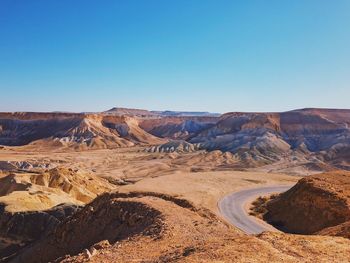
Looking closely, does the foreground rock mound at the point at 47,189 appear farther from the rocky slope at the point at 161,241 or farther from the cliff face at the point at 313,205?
the cliff face at the point at 313,205

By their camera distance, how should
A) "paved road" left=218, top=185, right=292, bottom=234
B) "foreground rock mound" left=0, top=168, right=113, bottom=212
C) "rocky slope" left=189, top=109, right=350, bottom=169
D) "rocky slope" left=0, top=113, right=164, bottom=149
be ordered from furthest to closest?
"rocky slope" left=0, top=113, right=164, bottom=149, "rocky slope" left=189, top=109, right=350, bottom=169, "foreground rock mound" left=0, top=168, right=113, bottom=212, "paved road" left=218, top=185, right=292, bottom=234

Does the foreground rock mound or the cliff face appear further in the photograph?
the foreground rock mound

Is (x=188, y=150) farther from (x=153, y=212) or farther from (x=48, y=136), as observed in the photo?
(x=153, y=212)

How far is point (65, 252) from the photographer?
3275 cm

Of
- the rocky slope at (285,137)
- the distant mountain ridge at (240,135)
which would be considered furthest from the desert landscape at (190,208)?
the distant mountain ridge at (240,135)

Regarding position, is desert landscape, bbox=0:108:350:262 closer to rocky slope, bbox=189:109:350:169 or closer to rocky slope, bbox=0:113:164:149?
rocky slope, bbox=189:109:350:169

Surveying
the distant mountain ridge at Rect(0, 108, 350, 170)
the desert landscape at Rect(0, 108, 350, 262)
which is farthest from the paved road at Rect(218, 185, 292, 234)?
the distant mountain ridge at Rect(0, 108, 350, 170)

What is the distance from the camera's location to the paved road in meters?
Answer: 35.3

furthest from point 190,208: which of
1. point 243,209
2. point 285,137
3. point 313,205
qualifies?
point 285,137

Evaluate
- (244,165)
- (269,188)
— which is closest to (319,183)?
(269,188)

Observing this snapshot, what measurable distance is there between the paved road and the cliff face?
2.28 m

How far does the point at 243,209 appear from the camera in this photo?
1628 inches

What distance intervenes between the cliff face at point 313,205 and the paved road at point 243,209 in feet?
7.47

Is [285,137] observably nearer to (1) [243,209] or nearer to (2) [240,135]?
(2) [240,135]
